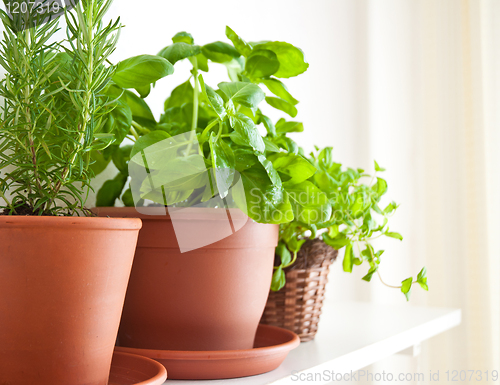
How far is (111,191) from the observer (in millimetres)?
633

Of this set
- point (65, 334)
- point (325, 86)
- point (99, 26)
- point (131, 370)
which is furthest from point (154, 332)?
point (325, 86)

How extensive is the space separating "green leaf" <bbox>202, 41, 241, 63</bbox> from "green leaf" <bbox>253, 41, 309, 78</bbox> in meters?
0.03

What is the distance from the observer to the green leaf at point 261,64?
59 centimetres

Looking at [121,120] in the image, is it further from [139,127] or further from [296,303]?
[296,303]

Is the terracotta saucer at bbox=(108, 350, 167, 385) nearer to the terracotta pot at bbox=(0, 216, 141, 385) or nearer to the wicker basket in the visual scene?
the terracotta pot at bbox=(0, 216, 141, 385)

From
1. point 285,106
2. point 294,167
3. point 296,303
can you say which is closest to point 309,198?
point 294,167

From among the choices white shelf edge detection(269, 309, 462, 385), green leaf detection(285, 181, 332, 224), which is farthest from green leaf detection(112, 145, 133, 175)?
white shelf edge detection(269, 309, 462, 385)

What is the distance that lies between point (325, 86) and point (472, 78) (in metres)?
0.60

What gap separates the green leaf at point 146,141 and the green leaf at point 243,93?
87mm

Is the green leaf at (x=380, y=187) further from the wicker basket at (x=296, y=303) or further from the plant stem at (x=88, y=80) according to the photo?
the plant stem at (x=88, y=80)

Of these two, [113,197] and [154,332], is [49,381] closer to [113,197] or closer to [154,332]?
[154,332]

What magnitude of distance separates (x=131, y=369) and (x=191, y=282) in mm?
108

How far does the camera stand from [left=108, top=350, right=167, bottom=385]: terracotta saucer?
454 mm

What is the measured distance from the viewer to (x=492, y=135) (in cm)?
158
